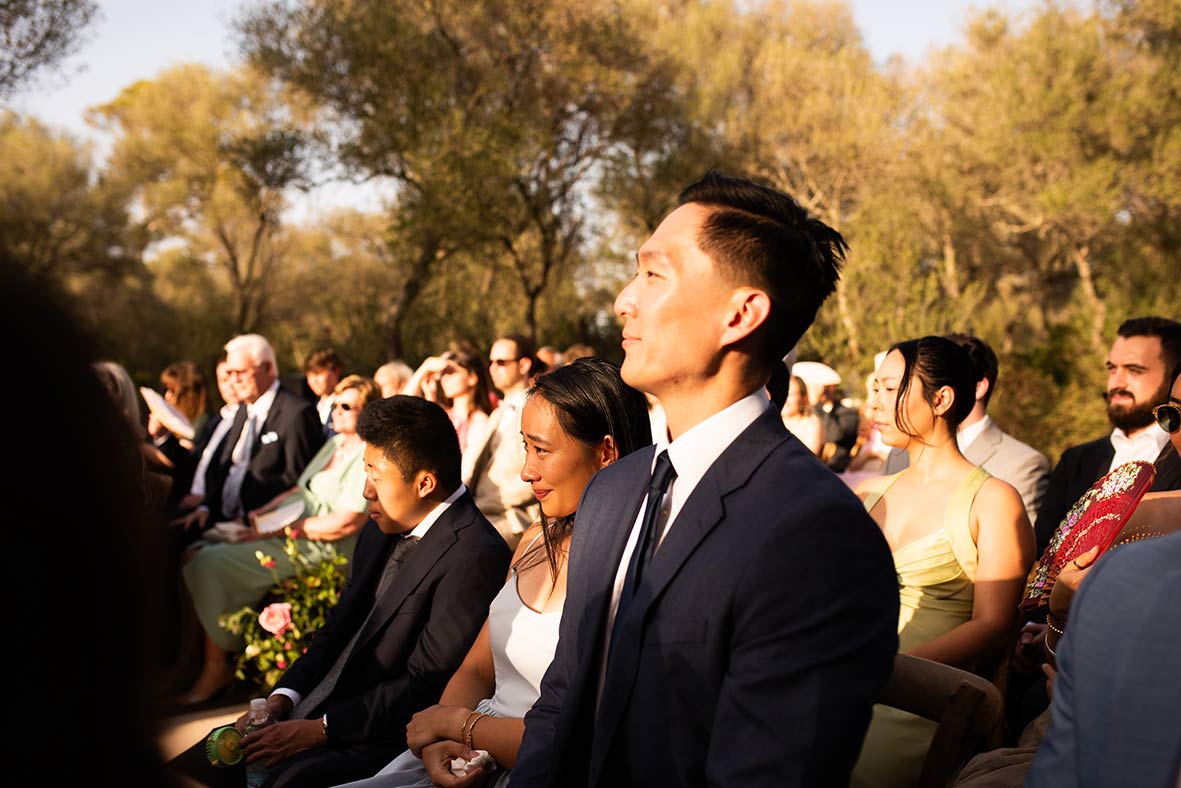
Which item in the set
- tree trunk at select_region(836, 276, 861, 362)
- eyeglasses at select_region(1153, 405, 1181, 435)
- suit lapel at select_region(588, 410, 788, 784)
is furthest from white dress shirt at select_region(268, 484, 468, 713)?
tree trunk at select_region(836, 276, 861, 362)

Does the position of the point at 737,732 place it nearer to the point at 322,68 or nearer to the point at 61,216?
the point at 322,68

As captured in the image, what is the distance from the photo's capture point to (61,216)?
101ft

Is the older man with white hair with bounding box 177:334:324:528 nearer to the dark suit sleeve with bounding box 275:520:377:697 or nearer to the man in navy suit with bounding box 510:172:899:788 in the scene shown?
the dark suit sleeve with bounding box 275:520:377:697

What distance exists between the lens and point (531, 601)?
2.95 m

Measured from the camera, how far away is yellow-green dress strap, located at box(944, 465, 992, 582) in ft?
11.4

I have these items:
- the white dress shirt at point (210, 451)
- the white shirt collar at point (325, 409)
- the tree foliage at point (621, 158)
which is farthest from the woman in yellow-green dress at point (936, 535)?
the tree foliage at point (621, 158)

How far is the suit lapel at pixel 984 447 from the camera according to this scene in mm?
5215

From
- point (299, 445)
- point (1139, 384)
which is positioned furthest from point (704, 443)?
point (299, 445)

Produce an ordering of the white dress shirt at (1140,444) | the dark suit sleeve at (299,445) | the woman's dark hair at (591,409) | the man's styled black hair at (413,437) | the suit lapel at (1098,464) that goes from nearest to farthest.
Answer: the woman's dark hair at (591,409) → the man's styled black hair at (413,437) → the white dress shirt at (1140,444) → the suit lapel at (1098,464) → the dark suit sleeve at (299,445)

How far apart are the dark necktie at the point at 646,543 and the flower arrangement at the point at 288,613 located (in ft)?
12.2

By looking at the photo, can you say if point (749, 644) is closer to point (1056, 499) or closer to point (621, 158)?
point (1056, 499)

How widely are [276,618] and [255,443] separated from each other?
197 cm

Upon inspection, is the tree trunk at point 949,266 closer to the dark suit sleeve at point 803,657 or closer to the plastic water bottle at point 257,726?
the plastic water bottle at point 257,726

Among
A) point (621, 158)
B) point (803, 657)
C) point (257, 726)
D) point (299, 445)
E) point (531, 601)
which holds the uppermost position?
point (621, 158)
